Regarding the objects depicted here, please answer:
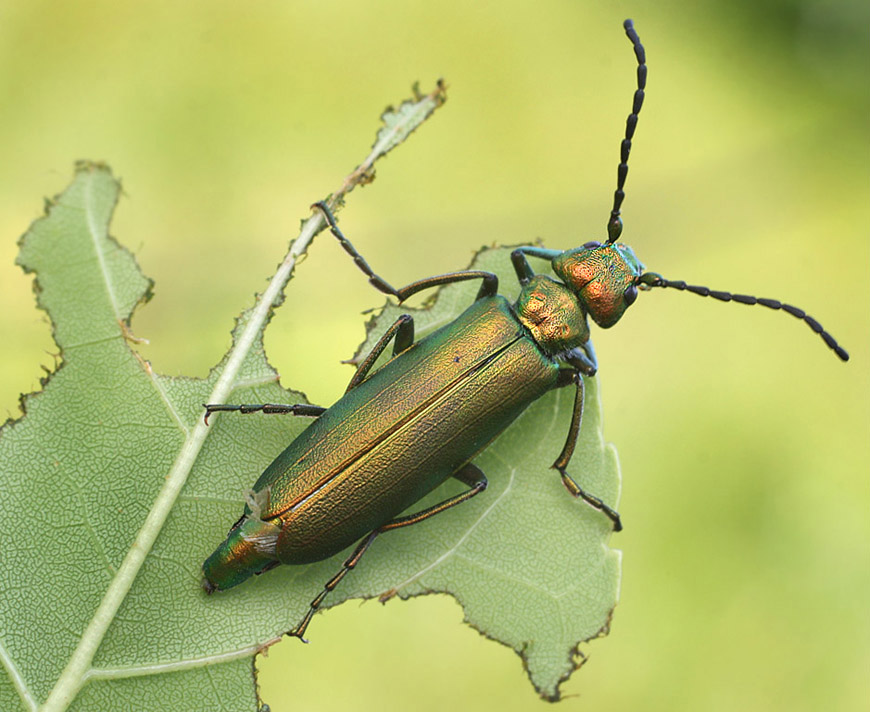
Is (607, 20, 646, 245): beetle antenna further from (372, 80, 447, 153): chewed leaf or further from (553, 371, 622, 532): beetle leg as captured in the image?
(372, 80, 447, 153): chewed leaf

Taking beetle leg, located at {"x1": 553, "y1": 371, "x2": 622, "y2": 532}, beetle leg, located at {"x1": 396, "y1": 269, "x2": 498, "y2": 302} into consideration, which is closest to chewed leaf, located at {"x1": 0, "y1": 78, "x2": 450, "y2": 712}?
beetle leg, located at {"x1": 396, "y1": 269, "x2": 498, "y2": 302}

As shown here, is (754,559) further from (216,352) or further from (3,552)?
(3,552)

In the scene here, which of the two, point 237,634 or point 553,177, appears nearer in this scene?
point 237,634

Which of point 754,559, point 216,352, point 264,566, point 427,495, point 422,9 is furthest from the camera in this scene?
point 422,9

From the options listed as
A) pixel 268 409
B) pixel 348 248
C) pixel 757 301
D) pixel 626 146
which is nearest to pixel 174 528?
pixel 268 409

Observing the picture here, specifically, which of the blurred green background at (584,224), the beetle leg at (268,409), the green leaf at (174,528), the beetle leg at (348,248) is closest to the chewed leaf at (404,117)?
the beetle leg at (348,248)

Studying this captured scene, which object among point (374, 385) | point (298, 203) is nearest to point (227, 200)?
point (298, 203)
